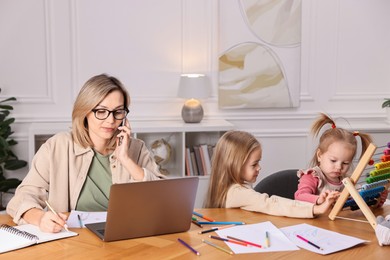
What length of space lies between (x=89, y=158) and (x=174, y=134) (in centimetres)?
208

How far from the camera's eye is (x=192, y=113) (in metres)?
4.54

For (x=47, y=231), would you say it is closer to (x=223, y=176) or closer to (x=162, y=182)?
(x=162, y=182)

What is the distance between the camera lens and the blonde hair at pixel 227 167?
2535 mm

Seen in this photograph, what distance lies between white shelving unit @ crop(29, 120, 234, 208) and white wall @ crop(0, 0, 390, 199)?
0.65 feet

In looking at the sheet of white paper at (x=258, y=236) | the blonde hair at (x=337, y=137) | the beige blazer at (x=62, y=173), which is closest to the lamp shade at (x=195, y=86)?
the blonde hair at (x=337, y=137)

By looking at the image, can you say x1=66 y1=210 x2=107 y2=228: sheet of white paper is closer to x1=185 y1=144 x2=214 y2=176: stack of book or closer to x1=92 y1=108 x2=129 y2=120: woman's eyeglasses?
x1=92 y1=108 x2=129 y2=120: woman's eyeglasses

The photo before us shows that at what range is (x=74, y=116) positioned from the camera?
259 centimetres

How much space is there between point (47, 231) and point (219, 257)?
0.64 meters

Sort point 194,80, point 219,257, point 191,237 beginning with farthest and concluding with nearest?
point 194,80
point 191,237
point 219,257

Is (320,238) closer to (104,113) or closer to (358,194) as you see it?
(358,194)

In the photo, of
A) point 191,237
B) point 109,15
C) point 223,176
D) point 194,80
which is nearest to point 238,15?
point 194,80

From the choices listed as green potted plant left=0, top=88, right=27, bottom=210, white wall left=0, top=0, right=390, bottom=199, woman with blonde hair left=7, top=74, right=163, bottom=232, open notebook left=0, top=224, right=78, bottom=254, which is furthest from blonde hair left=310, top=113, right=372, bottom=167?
green potted plant left=0, top=88, right=27, bottom=210

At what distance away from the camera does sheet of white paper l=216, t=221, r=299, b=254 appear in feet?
6.46

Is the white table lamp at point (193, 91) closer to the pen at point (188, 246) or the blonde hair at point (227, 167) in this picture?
the blonde hair at point (227, 167)
